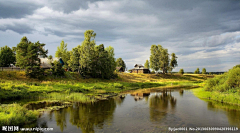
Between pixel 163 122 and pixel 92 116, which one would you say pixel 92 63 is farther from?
pixel 163 122

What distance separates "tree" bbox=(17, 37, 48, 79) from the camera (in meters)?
45.0

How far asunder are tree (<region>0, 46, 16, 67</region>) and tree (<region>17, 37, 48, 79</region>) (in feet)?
69.8

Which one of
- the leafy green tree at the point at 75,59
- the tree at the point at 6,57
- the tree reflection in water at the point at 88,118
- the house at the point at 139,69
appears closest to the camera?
the tree reflection in water at the point at 88,118

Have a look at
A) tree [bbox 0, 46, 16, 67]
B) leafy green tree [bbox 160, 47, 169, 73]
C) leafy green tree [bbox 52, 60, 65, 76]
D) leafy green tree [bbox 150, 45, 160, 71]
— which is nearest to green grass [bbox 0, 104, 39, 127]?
leafy green tree [bbox 52, 60, 65, 76]

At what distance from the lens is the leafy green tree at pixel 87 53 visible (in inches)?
2174

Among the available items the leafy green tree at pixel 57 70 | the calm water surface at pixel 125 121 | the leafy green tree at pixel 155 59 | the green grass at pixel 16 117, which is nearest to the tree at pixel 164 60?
the leafy green tree at pixel 155 59

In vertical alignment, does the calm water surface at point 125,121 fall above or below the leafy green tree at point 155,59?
below

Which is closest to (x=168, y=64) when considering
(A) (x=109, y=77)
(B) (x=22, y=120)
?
(A) (x=109, y=77)

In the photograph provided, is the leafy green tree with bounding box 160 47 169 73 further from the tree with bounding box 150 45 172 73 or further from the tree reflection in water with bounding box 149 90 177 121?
the tree reflection in water with bounding box 149 90 177 121

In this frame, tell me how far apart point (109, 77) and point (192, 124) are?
48040 millimetres

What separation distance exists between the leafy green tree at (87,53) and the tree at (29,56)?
13288 millimetres

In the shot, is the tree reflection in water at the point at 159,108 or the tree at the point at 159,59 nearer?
the tree reflection in water at the point at 159,108

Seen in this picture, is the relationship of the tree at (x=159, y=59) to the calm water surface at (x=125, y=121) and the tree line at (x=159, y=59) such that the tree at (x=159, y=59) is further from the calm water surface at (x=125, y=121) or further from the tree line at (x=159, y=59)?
the calm water surface at (x=125, y=121)

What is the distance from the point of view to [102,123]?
15.6 m
